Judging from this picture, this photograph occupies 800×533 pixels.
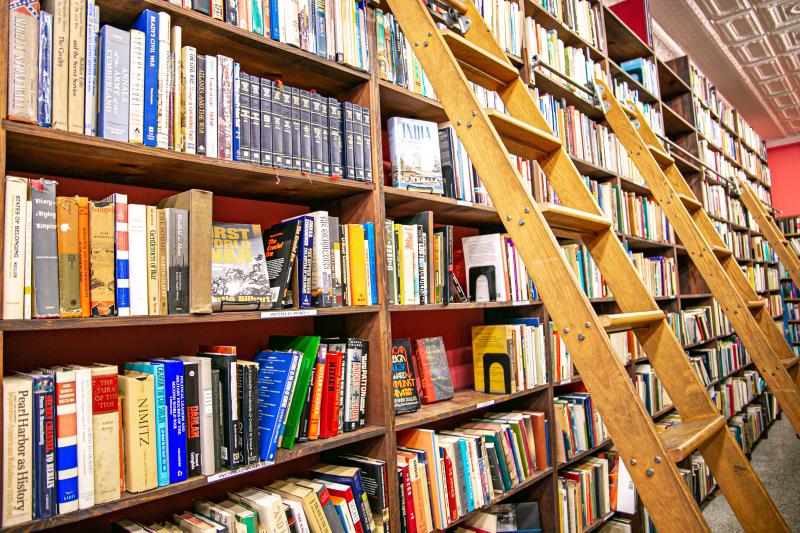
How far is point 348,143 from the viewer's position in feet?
5.03

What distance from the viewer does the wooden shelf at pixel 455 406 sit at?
5.25 feet

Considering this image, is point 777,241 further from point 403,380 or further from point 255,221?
point 255,221

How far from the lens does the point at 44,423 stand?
93 cm

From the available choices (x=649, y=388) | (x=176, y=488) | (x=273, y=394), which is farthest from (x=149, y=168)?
(x=649, y=388)

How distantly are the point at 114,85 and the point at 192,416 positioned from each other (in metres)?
0.71

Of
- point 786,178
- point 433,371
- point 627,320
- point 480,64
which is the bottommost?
point 433,371

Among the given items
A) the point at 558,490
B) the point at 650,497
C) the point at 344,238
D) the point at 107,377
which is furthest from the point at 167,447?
the point at 558,490

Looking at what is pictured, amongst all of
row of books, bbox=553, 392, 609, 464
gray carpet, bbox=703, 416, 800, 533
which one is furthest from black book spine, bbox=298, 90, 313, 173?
gray carpet, bbox=703, 416, 800, 533

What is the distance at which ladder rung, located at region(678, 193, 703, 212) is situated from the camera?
2198mm

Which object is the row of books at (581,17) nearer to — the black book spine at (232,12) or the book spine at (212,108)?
the black book spine at (232,12)

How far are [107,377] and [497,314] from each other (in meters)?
1.61

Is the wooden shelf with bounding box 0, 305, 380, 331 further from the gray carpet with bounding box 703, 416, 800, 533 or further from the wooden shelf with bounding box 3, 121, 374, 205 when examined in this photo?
the gray carpet with bounding box 703, 416, 800, 533

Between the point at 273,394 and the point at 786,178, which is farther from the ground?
the point at 786,178

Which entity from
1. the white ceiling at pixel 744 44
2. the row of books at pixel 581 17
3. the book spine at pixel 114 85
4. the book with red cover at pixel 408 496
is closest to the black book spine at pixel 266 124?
the book spine at pixel 114 85
